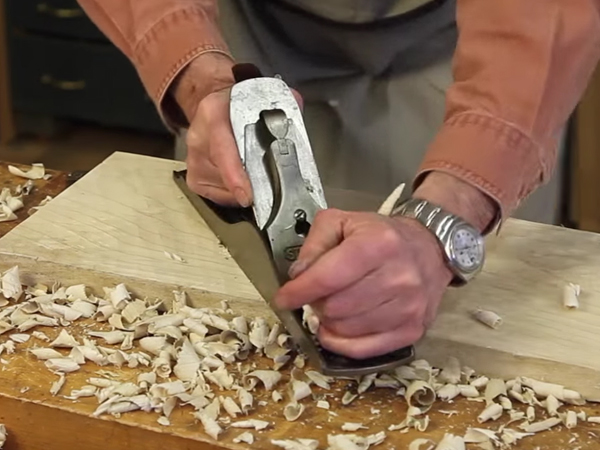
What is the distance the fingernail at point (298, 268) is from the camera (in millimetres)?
789

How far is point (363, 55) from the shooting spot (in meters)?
1.31

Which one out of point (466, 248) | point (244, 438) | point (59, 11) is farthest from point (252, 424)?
Result: point (59, 11)

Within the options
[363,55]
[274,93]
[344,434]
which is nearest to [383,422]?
[344,434]

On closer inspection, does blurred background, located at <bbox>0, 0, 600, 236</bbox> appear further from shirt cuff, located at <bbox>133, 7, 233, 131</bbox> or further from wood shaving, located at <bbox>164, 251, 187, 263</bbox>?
wood shaving, located at <bbox>164, 251, 187, 263</bbox>

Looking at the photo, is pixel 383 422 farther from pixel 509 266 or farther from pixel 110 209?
pixel 110 209

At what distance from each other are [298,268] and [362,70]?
609 mm

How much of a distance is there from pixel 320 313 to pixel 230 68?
38cm

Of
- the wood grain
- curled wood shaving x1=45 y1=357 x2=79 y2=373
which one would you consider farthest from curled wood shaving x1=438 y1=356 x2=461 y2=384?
the wood grain

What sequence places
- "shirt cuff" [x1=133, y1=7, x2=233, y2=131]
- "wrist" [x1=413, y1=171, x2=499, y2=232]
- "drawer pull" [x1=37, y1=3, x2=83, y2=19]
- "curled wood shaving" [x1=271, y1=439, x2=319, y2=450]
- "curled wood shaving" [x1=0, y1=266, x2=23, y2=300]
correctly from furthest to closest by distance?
"drawer pull" [x1=37, y1=3, x2=83, y2=19]
"shirt cuff" [x1=133, y1=7, x2=233, y2=131]
"curled wood shaving" [x1=0, y1=266, x2=23, y2=300]
"wrist" [x1=413, y1=171, x2=499, y2=232]
"curled wood shaving" [x1=271, y1=439, x2=319, y2=450]

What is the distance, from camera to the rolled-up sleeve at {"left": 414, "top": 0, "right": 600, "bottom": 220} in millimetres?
862

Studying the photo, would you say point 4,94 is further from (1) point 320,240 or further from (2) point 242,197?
(1) point 320,240

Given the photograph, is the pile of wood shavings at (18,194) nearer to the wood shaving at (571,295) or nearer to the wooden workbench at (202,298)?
the wooden workbench at (202,298)

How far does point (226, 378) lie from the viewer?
832 mm

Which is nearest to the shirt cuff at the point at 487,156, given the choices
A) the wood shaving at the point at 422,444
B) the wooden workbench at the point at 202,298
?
the wooden workbench at the point at 202,298
